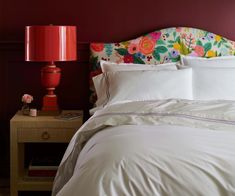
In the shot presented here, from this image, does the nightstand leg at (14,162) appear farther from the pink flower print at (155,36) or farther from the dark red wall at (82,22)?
the pink flower print at (155,36)

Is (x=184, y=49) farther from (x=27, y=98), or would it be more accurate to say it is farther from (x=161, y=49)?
(x=27, y=98)

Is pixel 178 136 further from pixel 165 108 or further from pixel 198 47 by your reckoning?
pixel 198 47

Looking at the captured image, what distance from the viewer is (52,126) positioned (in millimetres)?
3232

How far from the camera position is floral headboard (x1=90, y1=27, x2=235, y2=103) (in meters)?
3.60

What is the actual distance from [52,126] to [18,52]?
795 millimetres

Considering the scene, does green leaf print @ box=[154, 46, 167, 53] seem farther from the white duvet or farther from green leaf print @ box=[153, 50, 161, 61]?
the white duvet

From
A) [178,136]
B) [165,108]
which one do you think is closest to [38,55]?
[165,108]

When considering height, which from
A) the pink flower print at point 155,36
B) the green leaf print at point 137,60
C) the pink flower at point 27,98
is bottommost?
the pink flower at point 27,98

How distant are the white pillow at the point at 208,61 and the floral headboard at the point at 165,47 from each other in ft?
0.29

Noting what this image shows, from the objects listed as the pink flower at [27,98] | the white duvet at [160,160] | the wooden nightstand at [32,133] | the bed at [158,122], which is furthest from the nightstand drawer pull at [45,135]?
the white duvet at [160,160]

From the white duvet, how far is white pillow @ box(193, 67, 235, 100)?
855 mm

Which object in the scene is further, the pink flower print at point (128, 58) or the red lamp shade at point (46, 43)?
the pink flower print at point (128, 58)

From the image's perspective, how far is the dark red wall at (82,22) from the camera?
144 inches

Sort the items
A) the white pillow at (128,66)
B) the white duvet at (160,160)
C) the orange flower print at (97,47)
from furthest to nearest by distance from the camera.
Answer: the orange flower print at (97,47) → the white pillow at (128,66) → the white duvet at (160,160)
